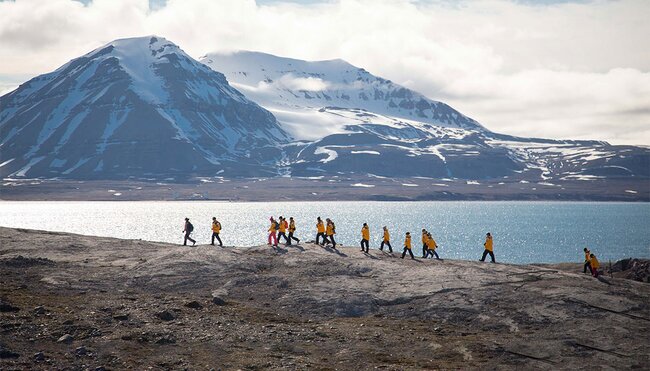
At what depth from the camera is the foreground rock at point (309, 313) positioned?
94.8 feet

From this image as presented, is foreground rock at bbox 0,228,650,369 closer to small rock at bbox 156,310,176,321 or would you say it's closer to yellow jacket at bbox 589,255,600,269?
small rock at bbox 156,310,176,321

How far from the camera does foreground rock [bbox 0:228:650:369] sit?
94.8ft

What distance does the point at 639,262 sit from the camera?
5712 cm

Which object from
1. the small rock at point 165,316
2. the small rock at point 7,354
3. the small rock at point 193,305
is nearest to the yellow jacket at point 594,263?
the small rock at point 193,305

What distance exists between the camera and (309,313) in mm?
35656

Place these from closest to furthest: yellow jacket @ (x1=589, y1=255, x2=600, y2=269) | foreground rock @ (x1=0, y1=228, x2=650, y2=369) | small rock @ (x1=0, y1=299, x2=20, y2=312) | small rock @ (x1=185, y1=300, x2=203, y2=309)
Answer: foreground rock @ (x1=0, y1=228, x2=650, y2=369), small rock @ (x1=0, y1=299, x2=20, y2=312), small rock @ (x1=185, y1=300, x2=203, y2=309), yellow jacket @ (x1=589, y1=255, x2=600, y2=269)

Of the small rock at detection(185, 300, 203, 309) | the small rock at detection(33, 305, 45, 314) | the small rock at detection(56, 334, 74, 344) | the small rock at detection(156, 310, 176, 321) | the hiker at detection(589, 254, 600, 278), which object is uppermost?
the hiker at detection(589, 254, 600, 278)

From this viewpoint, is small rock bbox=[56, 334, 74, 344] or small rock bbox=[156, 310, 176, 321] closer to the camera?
small rock bbox=[56, 334, 74, 344]

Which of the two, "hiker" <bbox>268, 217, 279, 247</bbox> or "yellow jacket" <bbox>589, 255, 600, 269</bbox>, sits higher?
"hiker" <bbox>268, 217, 279, 247</bbox>

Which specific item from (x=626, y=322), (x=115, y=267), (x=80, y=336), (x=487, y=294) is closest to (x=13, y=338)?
(x=80, y=336)

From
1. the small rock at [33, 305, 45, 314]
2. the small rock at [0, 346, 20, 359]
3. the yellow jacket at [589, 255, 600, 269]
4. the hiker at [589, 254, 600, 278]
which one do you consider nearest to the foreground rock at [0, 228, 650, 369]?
the small rock at [0, 346, 20, 359]

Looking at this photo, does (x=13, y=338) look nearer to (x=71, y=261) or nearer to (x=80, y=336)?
(x=80, y=336)

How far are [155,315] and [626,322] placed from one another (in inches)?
855

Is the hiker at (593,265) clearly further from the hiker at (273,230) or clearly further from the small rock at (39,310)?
the small rock at (39,310)
